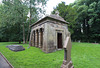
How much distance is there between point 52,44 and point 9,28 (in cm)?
1738

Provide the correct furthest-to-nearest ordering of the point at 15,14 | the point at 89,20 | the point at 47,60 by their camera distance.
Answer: the point at 89,20 → the point at 15,14 → the point at 47,60

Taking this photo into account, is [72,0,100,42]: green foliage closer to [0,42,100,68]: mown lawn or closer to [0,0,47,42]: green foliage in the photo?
[0,0,47,42]: green foliage

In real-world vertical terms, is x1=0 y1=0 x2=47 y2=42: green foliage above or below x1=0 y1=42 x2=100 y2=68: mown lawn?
above

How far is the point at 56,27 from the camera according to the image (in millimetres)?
9328

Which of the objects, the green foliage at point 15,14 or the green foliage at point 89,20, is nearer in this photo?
the green foliage at point 15,14

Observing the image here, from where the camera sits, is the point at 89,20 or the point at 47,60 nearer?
the point at 47,60

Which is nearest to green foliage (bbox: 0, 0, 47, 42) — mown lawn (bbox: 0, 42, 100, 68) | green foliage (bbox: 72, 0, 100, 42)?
mown lawn (bbox: 0, 42, 100, 68)

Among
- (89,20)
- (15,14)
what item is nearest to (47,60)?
(15,14)

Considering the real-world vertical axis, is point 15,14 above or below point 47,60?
above

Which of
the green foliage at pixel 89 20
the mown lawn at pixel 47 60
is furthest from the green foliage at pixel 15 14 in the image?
the green foliage at pixel 89 20

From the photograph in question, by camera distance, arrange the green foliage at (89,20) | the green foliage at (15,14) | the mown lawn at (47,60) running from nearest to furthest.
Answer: the mown lawn at (47,60) < the green foliage at (15,14) < the green foliage at (89,20)

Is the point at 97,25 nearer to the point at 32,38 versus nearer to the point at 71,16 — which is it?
the point at 71,16

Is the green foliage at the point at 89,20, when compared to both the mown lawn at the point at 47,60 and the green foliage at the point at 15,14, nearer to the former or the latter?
the green foliage at the point at 15,14

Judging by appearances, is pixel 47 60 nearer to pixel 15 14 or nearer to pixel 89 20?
pixel 15 14
